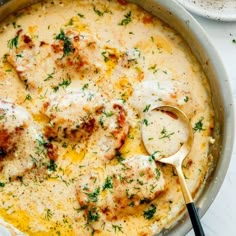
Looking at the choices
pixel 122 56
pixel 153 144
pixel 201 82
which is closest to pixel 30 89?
pixel 122 56

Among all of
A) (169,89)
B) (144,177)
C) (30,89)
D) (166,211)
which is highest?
(30,89)

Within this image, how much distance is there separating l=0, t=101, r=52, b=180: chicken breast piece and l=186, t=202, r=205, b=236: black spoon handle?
34.6 inches

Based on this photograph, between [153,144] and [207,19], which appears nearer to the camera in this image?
[153,144]

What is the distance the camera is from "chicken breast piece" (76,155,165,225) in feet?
11.1

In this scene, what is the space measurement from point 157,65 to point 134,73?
0.51ft

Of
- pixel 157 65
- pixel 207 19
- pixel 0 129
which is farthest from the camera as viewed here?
pixel 207 19

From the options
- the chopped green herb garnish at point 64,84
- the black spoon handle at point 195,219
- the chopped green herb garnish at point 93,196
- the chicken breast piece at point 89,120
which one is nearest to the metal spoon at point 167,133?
the chicken breast piece at point 89,120

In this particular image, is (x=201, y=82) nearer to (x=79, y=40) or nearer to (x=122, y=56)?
(x=122, y=56)

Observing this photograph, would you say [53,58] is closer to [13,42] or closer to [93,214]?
[13,42]

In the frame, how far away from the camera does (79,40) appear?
350cm

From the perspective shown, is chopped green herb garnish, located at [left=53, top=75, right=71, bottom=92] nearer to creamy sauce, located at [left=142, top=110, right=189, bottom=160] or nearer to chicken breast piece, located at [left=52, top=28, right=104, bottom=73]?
chicken breast piece, located at [left=52, top=28, right=104, bottom=73]

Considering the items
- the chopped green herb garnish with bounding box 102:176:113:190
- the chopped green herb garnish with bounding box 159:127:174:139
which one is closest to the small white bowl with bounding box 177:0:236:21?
the chopped green herb garnish with bounding box 159:127:174:139

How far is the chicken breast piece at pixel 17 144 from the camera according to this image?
3369mm

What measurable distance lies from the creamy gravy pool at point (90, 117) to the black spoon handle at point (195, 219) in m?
0.24
